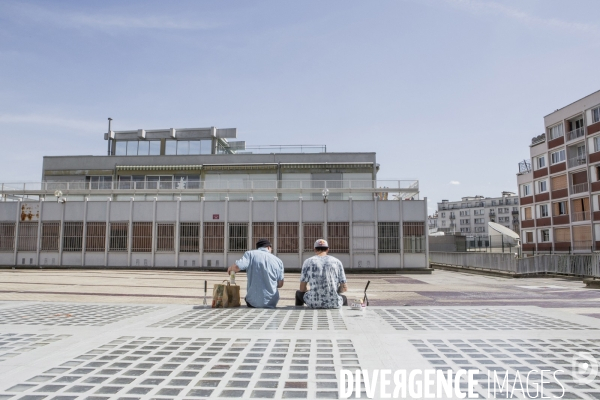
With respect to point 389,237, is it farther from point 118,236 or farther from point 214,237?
point 118,236

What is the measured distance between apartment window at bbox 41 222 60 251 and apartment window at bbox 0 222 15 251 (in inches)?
98.8

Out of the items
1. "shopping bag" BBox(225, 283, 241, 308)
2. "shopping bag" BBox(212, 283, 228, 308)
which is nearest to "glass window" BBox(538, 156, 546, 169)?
"shopping bag" BBox(225, 283, 241, 308)

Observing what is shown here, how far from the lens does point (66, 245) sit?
32312 mm

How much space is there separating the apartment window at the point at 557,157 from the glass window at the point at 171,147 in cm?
3966

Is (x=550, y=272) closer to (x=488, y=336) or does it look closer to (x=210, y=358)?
(x=488, y=336)

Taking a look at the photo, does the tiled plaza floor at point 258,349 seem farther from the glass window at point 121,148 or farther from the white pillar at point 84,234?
the glass window at point 121,148

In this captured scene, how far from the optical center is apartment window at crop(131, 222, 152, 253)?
31.9 meters

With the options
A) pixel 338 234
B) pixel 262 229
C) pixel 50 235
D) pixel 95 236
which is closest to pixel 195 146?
pixel 95 236

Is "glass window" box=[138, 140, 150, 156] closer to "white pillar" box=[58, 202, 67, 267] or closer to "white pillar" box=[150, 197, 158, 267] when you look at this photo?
"white pillar" box=[58, 202, 67, 267]

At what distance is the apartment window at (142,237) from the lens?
3186cm

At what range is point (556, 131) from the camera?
152ft

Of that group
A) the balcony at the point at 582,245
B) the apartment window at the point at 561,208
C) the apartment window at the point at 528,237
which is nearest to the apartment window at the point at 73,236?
the balcony at the point at 582,245

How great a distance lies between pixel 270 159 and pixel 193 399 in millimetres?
37202

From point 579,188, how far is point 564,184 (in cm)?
255
